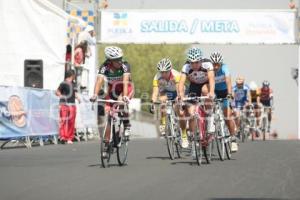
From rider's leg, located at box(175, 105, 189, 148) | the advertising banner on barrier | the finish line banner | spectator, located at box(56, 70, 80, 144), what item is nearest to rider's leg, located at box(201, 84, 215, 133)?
rider's leg, located at box(175, 105, 189, 148)

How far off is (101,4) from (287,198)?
92.6 ft

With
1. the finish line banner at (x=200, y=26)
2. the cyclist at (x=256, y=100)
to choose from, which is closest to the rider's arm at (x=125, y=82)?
the cyclist at (x=256, y=100)

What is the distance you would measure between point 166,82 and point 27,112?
6.30 metres

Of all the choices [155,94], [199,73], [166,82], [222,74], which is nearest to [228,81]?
[222,74]

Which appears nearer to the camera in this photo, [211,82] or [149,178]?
[149,178]

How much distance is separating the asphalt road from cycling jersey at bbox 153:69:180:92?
1.33 m

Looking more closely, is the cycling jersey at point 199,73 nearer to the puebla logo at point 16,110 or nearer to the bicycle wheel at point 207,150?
the bicycle wheel at point 207,150

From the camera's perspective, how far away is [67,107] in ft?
80.9

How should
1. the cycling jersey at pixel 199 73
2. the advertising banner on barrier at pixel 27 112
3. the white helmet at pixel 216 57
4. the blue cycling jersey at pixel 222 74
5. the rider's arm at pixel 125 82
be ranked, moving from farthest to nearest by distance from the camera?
the advertising banner on barrier at pixel 27 112
the blue cycling jersey at pixel 222 74
the white helmet at pixel 216 57
the cycling jersey at pixel 199 73
the rider's arm at pixel 125 82

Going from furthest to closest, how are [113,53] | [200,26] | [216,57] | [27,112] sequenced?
[200,26] < [27,112] < [216,57] < [113,53]

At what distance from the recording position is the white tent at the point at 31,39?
23.9 m

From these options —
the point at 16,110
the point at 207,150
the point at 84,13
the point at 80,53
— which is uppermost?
the point at 84,13

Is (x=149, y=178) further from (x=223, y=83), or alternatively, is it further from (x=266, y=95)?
(x=266, y=95)

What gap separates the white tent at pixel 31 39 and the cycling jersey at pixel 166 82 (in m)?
7.67
